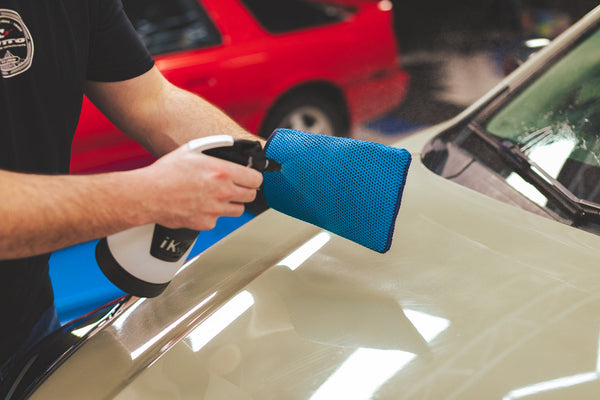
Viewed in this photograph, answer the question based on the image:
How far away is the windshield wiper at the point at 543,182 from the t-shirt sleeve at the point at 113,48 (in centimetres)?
90

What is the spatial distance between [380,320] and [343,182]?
28 cm

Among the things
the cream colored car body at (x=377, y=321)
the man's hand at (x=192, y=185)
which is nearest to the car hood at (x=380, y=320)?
the cream colored car body at (x=377, y=321)

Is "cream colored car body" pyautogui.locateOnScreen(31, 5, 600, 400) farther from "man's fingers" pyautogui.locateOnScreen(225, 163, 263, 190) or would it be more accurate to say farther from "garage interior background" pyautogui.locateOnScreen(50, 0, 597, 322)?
"garage interior background" pyautogui.locateOnScreen(50, 0, 597, 322)

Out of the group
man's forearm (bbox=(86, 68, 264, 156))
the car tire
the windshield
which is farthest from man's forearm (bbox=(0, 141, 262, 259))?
the car tire

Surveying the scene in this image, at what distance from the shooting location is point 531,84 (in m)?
1.61

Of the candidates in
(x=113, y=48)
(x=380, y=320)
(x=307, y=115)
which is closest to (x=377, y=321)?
(x=380, y=320)

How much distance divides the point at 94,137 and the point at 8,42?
1556 mm

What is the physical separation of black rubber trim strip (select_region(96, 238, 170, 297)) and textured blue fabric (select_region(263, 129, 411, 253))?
1.15ft

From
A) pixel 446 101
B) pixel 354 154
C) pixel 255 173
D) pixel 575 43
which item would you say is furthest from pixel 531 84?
pixel 446 101

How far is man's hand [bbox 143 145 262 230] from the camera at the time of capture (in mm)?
1005

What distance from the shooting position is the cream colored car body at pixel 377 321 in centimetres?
94

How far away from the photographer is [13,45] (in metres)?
1.13

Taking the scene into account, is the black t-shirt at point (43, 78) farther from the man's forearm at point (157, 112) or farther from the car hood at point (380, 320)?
the car hood at point (380, 320)

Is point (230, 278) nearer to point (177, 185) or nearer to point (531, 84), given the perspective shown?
point (177, 185)
